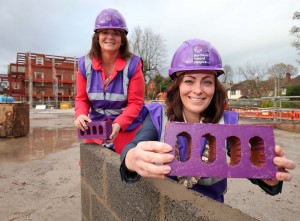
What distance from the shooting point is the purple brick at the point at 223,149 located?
87 centimetres

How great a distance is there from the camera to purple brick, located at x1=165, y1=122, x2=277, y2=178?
0.87 meters

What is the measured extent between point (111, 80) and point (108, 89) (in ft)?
0.26

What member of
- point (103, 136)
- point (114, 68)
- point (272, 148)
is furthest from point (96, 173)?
point (272, 148)

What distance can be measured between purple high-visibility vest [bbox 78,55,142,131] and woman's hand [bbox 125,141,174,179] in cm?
137

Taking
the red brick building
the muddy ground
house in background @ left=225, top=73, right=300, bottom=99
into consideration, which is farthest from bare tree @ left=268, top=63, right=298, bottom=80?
the muddy ground

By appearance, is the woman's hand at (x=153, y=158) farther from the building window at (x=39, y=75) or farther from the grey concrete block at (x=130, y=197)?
the building window at (x=39, y=75)

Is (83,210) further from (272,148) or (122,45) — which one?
(272,148)

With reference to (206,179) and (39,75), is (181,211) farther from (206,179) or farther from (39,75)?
(39,75)

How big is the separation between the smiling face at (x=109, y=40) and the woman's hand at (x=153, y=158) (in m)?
1.53

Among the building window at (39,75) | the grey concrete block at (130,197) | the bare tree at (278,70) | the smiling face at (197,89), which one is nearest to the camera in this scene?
the grey concrete block at (130,197)

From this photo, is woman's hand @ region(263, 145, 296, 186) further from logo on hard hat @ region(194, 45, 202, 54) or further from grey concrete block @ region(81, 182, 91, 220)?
grey concrete block @ region(81, 182, 91, 220)

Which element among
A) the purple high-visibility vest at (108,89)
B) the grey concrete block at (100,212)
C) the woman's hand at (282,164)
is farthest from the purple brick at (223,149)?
the purple high-visibility vest at (108,89)

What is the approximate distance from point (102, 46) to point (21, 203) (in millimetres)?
2057

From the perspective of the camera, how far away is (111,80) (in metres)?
2.22
